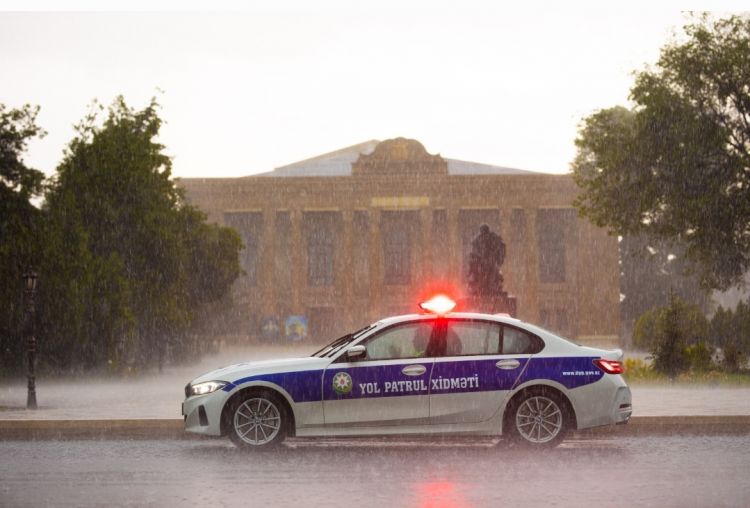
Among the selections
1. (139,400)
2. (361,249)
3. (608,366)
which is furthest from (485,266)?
(361,249)

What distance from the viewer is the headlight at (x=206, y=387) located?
12.5m

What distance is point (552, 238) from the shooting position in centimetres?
8281

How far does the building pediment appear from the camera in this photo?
80625 millimetres

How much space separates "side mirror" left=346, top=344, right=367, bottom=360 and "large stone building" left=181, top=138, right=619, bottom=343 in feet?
221

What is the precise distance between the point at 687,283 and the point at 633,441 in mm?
66380

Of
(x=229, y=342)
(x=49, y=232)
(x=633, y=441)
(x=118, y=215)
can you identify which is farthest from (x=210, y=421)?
(x=229, y=342)

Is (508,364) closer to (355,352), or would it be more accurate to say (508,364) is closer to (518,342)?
(518,342)

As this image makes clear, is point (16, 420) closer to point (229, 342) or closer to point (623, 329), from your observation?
point (229, 342)

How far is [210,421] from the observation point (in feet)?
41.0

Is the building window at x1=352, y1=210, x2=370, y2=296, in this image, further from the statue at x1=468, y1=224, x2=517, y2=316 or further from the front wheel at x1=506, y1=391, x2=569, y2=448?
the front wheel at x1=506, y1=391, x2=569, y2=448

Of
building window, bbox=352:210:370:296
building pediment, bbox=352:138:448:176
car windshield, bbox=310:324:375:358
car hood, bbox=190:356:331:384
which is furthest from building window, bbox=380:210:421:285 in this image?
car hood, bbox=190:356:331:384

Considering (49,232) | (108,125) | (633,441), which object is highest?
(108,125)

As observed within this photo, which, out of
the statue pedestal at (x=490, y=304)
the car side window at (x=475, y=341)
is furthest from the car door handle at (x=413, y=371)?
the statue pedestal at (x=490, y=304)

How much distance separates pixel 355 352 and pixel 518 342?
1.85 m
